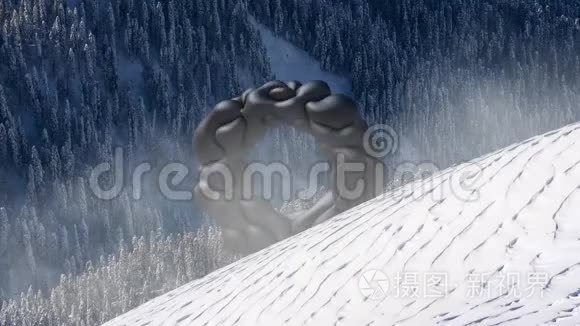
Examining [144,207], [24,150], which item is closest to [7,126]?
[24,150]

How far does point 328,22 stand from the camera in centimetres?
9019

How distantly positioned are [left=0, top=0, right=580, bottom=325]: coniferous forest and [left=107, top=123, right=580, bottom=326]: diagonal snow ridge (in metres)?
42.0

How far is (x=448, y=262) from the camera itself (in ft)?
19.7

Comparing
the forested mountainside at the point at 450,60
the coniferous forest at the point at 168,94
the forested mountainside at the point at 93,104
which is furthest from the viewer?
the forested mountainside at the point at 450,60

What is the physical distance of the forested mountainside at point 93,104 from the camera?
2522 inches

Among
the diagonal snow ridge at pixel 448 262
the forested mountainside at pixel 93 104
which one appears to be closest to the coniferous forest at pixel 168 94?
the forested mountainside at pixel 93 104

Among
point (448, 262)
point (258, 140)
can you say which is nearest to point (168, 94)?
point (258, 140)

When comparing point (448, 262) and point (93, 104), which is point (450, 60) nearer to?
point (93, 104)

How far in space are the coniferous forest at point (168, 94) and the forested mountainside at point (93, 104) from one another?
132 millimetres

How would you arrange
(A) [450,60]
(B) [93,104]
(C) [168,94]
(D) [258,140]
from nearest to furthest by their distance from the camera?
(D) [258,140]
(B) [93,104]
(C) [168,94]
(A) [450,60]

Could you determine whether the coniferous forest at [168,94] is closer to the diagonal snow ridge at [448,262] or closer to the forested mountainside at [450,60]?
the forested mountainside at [450,60]

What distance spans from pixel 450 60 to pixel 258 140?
7238cm

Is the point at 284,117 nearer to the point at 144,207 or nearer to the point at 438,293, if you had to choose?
the point at 438,293

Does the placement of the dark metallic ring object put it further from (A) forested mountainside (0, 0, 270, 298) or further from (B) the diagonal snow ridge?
(A) forested mountainside (0, 0, 270, 298)
